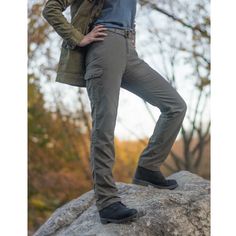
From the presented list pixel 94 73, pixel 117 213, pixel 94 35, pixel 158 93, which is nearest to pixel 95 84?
pixel 94 73

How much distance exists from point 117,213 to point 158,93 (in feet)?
1.77

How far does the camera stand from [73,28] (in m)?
2.16

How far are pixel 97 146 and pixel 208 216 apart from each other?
24.8 inches

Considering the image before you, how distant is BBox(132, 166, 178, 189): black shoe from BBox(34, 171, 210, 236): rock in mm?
25

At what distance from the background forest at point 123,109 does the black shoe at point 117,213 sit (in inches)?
94.1

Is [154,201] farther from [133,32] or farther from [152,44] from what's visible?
[152,44]

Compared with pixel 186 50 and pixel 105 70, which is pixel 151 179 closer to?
pixel 105 70

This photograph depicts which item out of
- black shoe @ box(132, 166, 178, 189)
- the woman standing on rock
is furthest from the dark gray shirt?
black shoe @ box(132, 166, 178, 189)

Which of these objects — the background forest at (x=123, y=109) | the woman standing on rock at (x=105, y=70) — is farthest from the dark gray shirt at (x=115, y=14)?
the background forest at (x=123, y=109)

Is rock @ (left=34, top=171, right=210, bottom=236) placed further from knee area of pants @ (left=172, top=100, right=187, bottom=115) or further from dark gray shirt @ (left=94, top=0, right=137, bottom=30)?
dark gray shirt @ (left=94, top=0, right=137, bottom=30)

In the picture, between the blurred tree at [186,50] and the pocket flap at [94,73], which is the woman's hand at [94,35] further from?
the blurred tree at [186,50]
